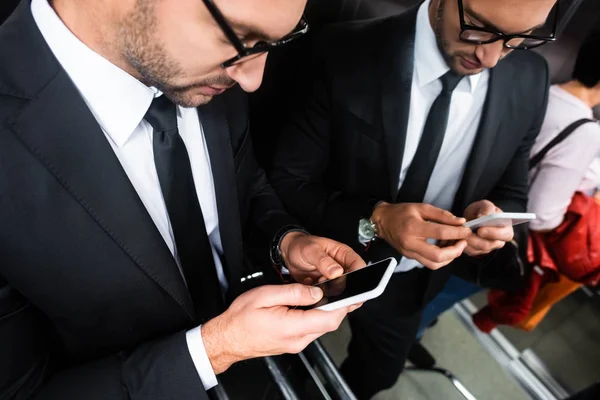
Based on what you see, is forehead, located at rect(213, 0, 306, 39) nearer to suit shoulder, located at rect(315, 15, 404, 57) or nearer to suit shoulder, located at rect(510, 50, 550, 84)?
suit shoulder, located at rect(315, 15, 404, 57)

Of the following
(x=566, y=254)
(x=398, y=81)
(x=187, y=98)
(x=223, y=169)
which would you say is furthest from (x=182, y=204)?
(x=566, y=254)

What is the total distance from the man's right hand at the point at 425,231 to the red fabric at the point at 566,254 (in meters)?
0.83

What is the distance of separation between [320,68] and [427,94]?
37 centimetres

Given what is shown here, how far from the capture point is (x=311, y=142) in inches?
53.6

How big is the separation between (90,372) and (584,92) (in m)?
1.96

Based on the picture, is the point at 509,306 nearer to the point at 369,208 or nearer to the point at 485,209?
the point at 485,209

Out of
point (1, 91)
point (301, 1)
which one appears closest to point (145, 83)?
point (1, 91)

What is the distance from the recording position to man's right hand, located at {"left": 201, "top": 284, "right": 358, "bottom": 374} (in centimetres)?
72

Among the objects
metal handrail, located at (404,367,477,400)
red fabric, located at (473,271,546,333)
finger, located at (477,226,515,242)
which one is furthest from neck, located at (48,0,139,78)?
red fabric, located at (473,271,546,333)

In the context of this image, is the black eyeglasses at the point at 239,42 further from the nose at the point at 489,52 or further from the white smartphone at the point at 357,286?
the nose at the point at 489,52

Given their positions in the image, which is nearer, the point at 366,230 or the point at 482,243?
the point at 482,243

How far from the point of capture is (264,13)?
0.64 metres

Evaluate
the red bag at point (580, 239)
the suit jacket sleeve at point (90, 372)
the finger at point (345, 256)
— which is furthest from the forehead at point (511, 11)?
the suit jacket sleeve at point (90, 372)

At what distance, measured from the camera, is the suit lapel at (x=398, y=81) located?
3.92 feet
